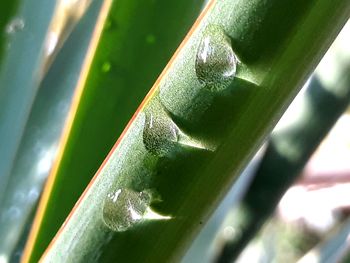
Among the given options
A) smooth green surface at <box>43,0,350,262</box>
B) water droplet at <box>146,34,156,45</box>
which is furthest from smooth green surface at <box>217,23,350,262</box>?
smooth green surface at <box>43,0,350,262</box>

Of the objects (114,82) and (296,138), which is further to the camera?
(296,138)

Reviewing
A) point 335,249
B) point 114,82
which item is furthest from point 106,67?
point 335,249

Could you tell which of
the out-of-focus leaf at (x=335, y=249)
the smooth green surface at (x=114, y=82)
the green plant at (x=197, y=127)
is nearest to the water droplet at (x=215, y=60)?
the green plant at (x=197, y=127)

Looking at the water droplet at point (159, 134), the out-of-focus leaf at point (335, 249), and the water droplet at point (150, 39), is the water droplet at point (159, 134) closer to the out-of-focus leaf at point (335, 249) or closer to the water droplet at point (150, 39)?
the water droplet at point (150, 39)

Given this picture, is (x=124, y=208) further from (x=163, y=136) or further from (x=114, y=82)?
(x=114, y=82)

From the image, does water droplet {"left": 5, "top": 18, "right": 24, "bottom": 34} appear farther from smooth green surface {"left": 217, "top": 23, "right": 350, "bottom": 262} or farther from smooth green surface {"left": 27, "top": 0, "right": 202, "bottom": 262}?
smooth green surface {"left": 217, "top": 23, "right": 350, "bottom": 262}

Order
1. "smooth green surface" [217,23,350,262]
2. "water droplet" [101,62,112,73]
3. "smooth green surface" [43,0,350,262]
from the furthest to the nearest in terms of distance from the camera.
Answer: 1. "smooth green surface" [217,23,350,262]
2. "water droplet" [101,62,112,73]
3. "smooth green surface" [43,0,350,262]
